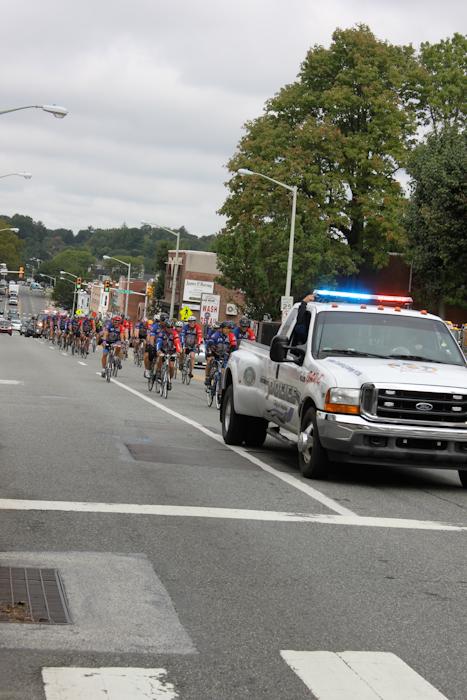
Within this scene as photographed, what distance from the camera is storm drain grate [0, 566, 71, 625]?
623 cm

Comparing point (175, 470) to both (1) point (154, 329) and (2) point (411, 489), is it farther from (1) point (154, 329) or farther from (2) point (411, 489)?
(1) point (154, 329)

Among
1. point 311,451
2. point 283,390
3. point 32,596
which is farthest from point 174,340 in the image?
point 32,596

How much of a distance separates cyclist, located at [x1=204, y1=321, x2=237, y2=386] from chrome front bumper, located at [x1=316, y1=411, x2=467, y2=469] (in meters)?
12.7

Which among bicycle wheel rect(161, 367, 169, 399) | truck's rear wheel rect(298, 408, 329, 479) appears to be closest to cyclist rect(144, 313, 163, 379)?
bicycle wheel rect(161, 367, 169, 399)

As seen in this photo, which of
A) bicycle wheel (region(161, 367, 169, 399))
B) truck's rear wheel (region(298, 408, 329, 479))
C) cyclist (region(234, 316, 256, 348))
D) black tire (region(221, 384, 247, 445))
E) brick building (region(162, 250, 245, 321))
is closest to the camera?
truck's rear wheel (region(298, 408, 329, 479))

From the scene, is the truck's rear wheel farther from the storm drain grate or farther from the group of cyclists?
the group of cyclists

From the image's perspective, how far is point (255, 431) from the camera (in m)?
16.0

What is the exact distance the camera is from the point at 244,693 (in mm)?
5117

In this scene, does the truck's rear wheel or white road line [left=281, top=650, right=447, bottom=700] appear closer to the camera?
white road line [left=281, top=650, right=447, bottom=700]

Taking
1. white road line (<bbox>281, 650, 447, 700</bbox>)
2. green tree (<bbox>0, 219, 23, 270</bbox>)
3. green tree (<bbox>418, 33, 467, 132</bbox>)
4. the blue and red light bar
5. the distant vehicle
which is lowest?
the distant vehicle

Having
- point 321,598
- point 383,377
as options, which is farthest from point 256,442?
point 321,598

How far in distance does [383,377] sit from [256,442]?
14.2 ft

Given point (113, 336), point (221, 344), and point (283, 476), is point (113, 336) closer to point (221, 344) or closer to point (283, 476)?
point (221, 344)

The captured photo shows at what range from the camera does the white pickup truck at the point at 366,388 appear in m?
12.0
